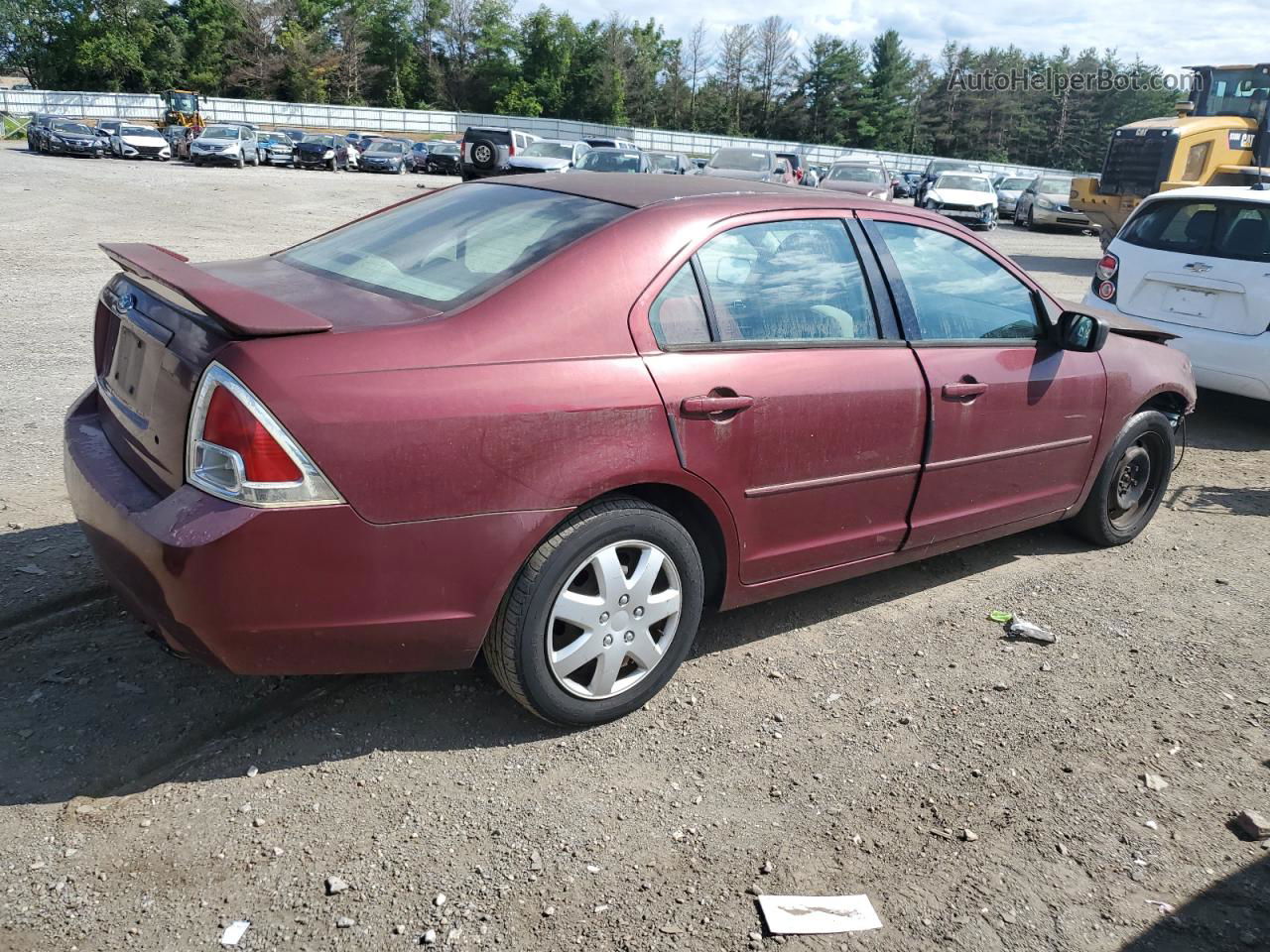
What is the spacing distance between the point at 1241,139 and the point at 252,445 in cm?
2158

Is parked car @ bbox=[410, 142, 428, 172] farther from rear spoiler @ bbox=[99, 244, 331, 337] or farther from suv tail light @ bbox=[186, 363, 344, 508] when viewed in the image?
suv tail light @ bbox=[186, 363, 344, 508]

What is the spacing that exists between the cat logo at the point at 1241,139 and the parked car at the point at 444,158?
29.6 meters

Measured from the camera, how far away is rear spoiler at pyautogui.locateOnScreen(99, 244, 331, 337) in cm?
267

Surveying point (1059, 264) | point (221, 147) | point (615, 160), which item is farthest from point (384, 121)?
point (1059, 264)

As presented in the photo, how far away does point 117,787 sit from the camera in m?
2.88

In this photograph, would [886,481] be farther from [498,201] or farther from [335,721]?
[335,721]

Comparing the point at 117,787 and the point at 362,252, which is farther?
the point at 362,252

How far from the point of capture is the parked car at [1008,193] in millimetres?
34312

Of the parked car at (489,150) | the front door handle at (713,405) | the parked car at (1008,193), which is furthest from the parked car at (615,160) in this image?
the front door handle at (713,405)

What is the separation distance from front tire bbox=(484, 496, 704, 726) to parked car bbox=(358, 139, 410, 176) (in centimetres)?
4123

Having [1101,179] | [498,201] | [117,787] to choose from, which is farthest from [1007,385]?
[1101,179]

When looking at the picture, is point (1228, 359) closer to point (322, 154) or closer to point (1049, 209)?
point (1049, 209)

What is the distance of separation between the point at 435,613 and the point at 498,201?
1.66m

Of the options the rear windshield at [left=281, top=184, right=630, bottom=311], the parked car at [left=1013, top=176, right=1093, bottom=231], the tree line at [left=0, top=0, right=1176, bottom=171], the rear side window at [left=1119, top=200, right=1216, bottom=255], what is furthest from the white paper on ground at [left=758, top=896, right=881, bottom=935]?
the tree line at [left=0, top=0, right=1176, bottom=171]
